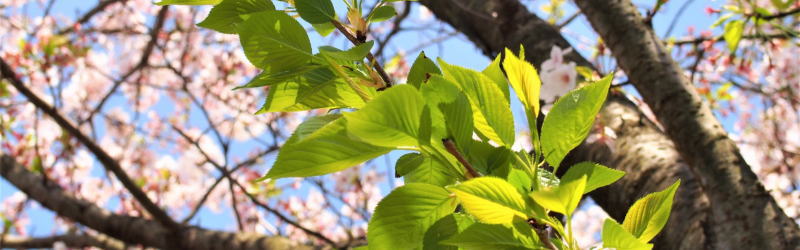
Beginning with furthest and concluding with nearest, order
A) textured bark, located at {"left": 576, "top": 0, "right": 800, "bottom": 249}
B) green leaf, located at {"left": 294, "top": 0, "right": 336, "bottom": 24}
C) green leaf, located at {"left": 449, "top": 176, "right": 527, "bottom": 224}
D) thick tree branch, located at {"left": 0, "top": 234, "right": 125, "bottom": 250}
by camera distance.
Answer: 1. thick tree branch, located at {"left": 0, "top": 234, "right": 125, "bottom": 250}
2. textured bark, located at {"left": 576, "top": 0, "right": 800, "bottom": 249}
3. green leaf, located at {"left": 294, "top": 0, "right": 336, "bottom": 24}
4. green leaf, located at {"left": 449, "top": 176, "right": 527, "bottom": 224}

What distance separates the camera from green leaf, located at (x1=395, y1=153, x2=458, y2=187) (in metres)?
0.34

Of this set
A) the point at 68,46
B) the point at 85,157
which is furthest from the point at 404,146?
the point at 85,157

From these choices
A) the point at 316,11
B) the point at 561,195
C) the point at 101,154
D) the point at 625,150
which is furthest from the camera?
the point at 101,154

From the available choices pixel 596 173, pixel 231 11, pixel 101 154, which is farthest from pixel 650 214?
pixel 101 154

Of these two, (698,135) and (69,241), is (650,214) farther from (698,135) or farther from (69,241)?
(69,241)

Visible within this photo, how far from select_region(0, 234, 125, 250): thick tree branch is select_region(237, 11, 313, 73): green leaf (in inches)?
75.5

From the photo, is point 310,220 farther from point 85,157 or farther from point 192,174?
point 85,157

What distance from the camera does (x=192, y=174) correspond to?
391cm

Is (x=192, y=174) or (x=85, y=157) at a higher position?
(x=85, y=157)

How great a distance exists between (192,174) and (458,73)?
3850mm

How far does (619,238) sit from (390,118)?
11 centimetres

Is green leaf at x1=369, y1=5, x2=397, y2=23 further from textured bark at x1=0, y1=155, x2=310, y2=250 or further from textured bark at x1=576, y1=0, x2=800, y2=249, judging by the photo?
textured bark at x1=0, y1=155, x2=310, y2=250

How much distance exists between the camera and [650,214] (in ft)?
1.03

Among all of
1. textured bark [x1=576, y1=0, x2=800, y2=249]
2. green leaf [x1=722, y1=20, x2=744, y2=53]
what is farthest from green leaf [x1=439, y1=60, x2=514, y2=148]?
green leaf [x1=722, y1=20, x2=744, y2=53]
